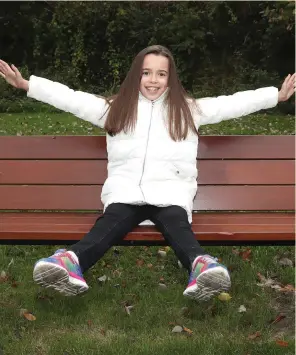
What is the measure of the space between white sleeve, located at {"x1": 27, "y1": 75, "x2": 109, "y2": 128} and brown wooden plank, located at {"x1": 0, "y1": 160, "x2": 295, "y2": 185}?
29 centimetres

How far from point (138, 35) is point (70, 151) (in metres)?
12.6

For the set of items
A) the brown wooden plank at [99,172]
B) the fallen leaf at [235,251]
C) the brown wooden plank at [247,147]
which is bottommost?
the fallen leaf at [235,251]

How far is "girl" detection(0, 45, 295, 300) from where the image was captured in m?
3.11

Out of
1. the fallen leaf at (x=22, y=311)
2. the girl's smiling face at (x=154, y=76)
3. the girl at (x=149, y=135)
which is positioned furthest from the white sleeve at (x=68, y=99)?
the fallen leaf at (x=22, y=311)

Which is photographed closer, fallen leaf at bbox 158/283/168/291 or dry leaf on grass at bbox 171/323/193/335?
dry leaf on grass at bbox 171/323/193/335

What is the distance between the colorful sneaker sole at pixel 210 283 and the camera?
2.61 metres

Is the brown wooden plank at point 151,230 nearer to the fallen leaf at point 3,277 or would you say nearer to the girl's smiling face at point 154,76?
the fallen leaf at point 3,277

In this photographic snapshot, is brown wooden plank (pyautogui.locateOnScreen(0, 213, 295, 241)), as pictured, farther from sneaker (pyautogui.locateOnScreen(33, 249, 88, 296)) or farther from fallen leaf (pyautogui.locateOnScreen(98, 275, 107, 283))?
fallen leaf (pyautogui.locateOnScreen(98, 275, 107, 283))

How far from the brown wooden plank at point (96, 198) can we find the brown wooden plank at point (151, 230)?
0.29 meters

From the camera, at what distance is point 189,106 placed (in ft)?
11.9

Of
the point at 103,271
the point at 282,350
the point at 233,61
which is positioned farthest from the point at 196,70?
the point at 282,350

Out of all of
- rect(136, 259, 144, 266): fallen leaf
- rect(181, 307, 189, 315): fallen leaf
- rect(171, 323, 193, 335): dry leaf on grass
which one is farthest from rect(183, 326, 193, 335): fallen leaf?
rect(136, 259, 144, 266): fallen leaf

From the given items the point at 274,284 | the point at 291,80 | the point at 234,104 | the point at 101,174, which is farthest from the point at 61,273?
the point at 291,80

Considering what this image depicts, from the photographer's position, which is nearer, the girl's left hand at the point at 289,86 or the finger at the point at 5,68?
the finger at the point at 5,68
